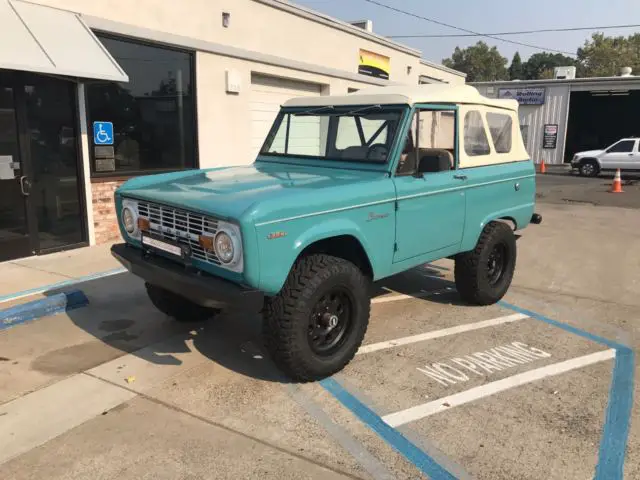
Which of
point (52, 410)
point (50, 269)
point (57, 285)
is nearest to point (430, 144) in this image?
point (52, 410)

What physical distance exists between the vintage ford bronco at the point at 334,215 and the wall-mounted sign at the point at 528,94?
85.6ft

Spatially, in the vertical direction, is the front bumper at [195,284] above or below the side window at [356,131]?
below

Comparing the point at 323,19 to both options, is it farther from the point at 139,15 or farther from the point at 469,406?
the point at 469,406

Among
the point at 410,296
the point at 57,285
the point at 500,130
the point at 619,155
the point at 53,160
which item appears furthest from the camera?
the point at 619,155

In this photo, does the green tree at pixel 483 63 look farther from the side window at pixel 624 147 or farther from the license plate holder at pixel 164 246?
the license plate holder at pixel 164 246

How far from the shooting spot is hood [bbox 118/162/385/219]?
138 inches

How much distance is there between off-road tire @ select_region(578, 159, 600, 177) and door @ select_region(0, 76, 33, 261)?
2210 cm

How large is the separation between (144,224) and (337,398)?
194 centimetres

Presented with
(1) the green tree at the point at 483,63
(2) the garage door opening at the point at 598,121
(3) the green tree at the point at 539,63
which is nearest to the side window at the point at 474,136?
(2) the garage door opening at the point at 598,121

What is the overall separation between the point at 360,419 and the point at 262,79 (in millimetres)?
8752

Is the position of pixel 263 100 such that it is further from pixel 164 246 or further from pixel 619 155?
pixel 619 155

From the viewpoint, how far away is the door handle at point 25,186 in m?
6.89

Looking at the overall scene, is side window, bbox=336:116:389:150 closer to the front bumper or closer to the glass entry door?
the front bumper

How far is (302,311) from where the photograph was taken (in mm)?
3596
